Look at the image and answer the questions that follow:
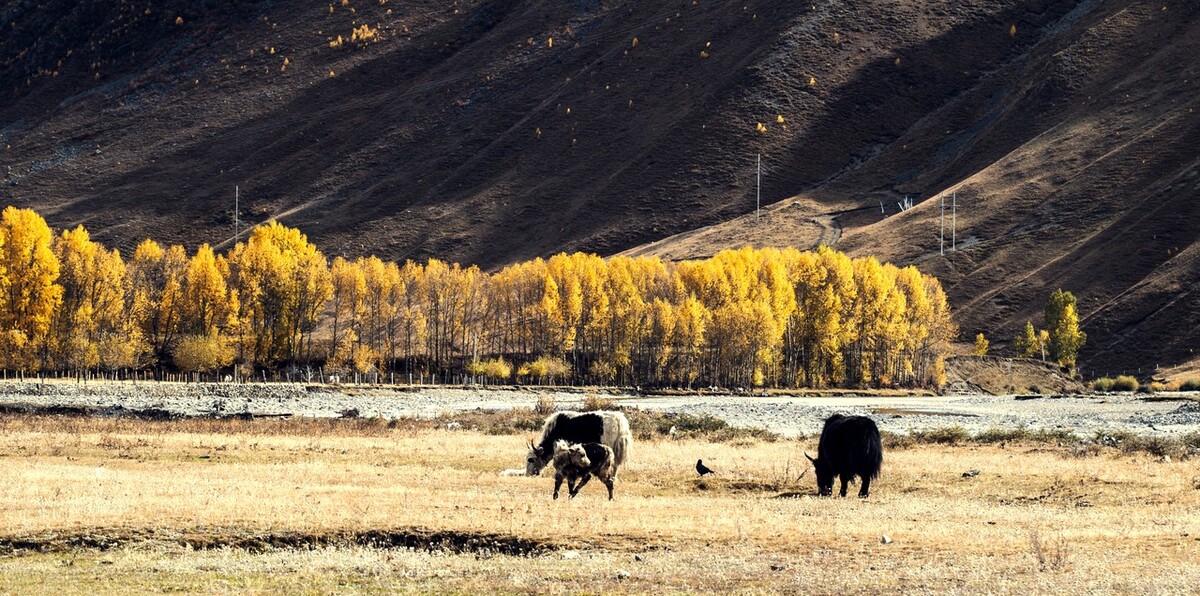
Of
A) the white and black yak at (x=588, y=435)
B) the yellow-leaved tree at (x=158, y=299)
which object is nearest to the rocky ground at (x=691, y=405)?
the yellow-leaved tree at (x=158, y=299)

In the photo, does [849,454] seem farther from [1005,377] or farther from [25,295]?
[1005,377]

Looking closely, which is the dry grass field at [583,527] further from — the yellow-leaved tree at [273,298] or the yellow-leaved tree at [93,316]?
the yellow-leaved tree at [273,298]

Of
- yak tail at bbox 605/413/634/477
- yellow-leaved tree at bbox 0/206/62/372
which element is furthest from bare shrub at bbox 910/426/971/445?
yellow-leaved tree at bbox 0/206/62/372

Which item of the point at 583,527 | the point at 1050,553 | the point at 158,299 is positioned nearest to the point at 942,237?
the point at 158,299

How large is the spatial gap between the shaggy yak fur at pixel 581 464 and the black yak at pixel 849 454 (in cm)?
479

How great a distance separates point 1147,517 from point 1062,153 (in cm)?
15997

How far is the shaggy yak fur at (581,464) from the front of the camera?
1180 inches

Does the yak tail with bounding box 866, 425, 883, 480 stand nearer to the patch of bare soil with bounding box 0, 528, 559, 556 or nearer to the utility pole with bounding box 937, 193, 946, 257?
the patch of bare soil with bounding box 0, 528, 559, 556

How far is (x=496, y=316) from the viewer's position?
121m

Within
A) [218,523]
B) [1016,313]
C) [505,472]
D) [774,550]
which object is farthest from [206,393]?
[1016,313]

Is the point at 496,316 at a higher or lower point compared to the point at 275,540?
higher

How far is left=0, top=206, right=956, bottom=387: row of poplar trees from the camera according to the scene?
10388 cm

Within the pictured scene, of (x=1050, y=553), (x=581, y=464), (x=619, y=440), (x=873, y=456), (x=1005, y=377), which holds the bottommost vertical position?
(x=1050, y=553)

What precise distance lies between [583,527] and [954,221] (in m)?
150
